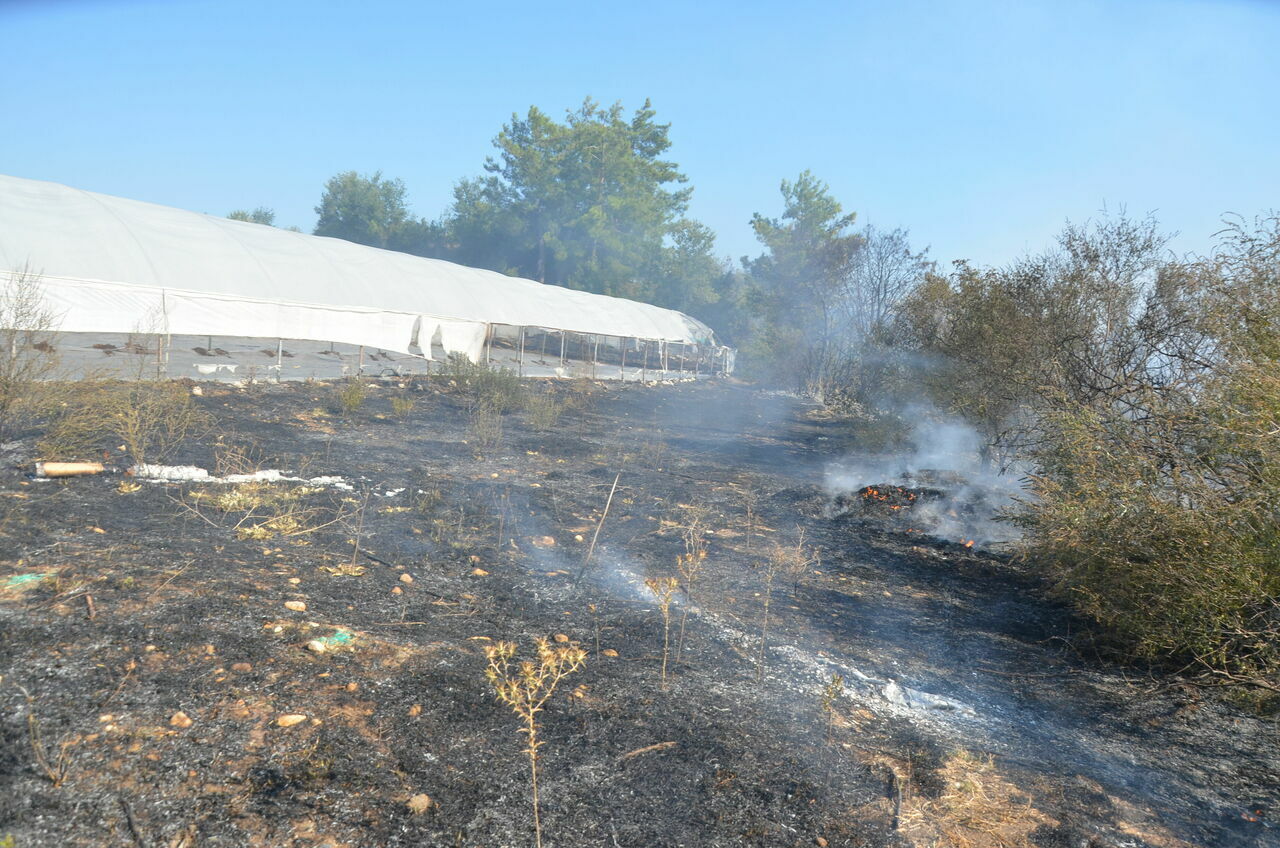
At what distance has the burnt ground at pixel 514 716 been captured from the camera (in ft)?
9.48

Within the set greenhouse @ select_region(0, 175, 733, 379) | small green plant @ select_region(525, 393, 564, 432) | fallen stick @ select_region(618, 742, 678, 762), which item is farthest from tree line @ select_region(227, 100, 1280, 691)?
greenhouse @ select_region(0, 175, 733, 379)

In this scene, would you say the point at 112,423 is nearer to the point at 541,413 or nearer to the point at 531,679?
the point at 531,679

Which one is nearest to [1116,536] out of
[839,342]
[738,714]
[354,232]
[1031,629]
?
[1031,629]

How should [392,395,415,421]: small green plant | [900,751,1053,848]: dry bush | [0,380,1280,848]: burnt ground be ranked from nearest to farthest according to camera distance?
[0,380,1280,848]: burnt ground, [900,751,1053,848]: dry bush, [392,395,415,421]: small green plant

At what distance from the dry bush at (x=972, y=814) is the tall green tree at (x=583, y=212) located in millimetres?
38244

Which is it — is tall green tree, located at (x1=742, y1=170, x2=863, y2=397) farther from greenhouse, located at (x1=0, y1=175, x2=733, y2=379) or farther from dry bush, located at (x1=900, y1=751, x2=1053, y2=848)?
dry bush, located at (x1=900, y1=751, x2=1053, y2=848)

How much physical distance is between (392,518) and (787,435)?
12.5 metres

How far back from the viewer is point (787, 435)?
17844 millimetres

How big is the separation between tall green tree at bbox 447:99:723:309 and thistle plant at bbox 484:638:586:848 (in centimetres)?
3743

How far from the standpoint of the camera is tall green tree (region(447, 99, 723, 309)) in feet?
136

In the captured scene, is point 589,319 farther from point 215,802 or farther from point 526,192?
point 215,802

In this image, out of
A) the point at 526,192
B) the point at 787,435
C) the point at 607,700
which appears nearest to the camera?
the point at 607,700

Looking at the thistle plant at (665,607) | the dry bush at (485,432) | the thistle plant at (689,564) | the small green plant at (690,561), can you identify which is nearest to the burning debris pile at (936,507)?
the small green plant at (690,561)

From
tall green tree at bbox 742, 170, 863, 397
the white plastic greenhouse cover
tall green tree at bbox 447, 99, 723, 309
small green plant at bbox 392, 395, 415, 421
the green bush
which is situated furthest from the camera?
tall green tree at bbox 447, 99, 723, 309
